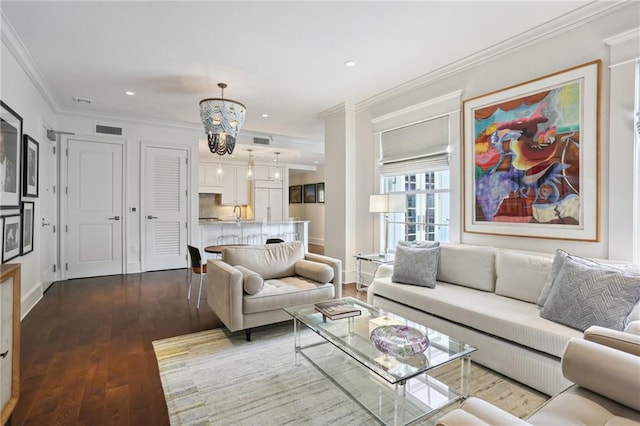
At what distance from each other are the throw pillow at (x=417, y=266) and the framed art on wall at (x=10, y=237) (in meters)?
3.52

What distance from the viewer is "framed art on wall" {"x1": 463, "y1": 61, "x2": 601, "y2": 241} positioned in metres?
2.56

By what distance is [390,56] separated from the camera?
3.29m

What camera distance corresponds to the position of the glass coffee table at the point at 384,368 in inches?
65.8

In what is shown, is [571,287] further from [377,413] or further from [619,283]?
[377,413]

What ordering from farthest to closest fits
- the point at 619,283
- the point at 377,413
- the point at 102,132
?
1. the point at 102,132
2. the point at 619,283
3. the point at 377,413

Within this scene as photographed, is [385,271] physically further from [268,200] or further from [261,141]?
[268,200]

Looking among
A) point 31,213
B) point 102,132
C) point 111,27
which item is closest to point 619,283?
point 111,27

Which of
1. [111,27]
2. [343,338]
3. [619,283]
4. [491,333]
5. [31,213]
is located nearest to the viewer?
[619,283]

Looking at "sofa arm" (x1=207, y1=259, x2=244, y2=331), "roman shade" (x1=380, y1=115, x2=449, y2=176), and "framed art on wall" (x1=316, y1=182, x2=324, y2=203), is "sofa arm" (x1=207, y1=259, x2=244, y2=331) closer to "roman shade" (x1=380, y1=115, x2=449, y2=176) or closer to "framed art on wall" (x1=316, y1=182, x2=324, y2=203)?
"roman shade" (x1=380, y1=115, x2=449, y2=176)

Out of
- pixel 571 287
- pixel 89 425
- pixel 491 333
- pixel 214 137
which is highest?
pixel 214 137

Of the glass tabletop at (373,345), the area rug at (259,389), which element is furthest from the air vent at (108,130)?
the glass tabletop at (373,345)

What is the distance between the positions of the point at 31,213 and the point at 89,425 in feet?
9.74

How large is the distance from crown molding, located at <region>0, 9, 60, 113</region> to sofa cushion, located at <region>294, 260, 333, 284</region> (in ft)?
11.0

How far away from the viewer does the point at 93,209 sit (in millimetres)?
5273
